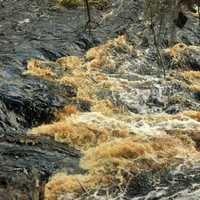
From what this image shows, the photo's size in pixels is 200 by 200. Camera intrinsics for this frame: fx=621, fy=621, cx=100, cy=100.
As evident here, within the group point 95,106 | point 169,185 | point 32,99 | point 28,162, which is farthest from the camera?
point 95,106

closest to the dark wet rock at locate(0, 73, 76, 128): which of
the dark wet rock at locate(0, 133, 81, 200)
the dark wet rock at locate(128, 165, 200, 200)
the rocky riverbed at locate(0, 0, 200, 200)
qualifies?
the rocky riverbed at locate(0, 0, 200, 200)

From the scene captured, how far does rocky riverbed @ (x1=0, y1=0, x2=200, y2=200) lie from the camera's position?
10.6 metres

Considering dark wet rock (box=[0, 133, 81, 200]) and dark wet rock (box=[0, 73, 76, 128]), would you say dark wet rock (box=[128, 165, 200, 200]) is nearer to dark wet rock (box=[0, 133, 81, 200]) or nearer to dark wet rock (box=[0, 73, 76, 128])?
dark wet rock (box=[0, 133, 81, 200])

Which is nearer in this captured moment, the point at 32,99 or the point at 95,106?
the point at 32,99

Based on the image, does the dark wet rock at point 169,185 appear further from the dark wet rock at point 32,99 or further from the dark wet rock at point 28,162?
the dark wet rock at point 32,99

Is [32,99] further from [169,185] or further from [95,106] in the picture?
[169,185]

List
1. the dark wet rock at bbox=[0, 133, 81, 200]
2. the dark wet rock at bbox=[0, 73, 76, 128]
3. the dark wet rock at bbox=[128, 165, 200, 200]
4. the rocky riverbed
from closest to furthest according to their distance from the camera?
the dark wet rock at bbox=[0, 133, 81, 200] < the dark wet rock at bbox=[128, 165, 200, 200] < the rocky riverbed < the dark wet rock at bbox=[0, 73, 76, 128]

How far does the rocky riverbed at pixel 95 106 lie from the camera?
1062cm

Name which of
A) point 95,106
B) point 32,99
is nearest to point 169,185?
point 32,99

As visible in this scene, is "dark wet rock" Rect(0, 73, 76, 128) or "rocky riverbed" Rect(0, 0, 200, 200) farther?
"dark wet rock" Rect(0, 73, 76, 128)

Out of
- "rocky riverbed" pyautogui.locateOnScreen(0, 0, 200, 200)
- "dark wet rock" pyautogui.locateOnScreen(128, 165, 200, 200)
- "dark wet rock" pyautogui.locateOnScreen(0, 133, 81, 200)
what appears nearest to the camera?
"dark wet rock" pyautogui.locateOnScreen(0, 133, 81, 200)

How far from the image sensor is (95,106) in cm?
1526

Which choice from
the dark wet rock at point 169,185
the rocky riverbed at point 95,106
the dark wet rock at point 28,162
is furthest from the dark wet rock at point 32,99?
the dark wet rock at point 169,185

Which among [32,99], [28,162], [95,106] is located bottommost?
[95,106]
